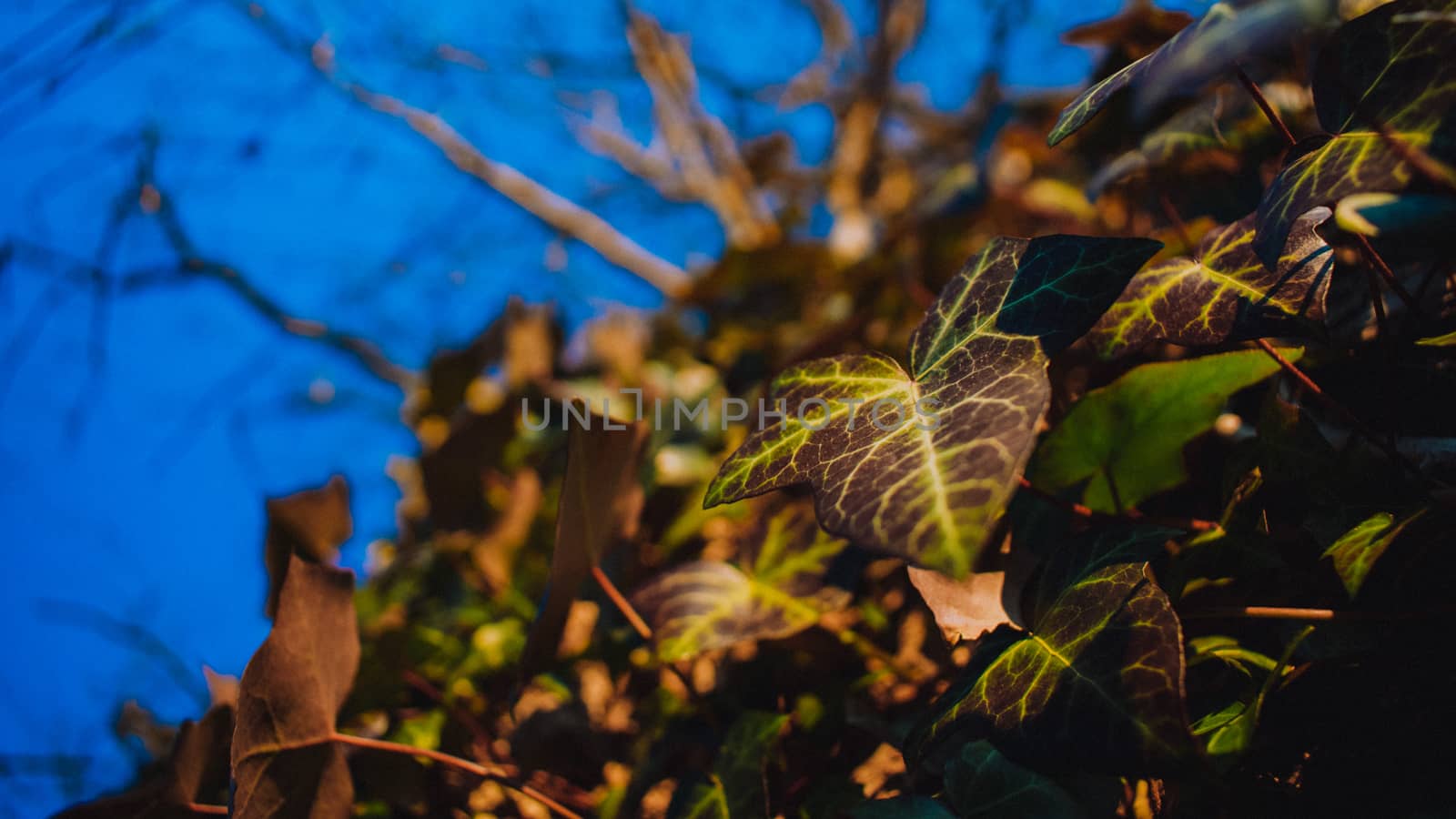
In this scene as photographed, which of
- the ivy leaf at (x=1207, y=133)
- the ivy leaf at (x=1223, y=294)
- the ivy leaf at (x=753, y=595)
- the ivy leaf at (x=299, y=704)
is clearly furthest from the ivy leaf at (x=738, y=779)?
the ivy leaf at (x=1207, y=133)

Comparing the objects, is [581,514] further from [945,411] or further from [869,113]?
[869,113]

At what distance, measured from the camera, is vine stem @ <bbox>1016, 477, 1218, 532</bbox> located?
1.42 ft

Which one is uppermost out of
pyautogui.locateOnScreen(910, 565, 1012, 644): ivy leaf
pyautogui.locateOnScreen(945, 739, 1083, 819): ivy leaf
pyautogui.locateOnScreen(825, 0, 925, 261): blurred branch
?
pyautogui.locateOnScreen(825, 0, 925, 261): blurred branch

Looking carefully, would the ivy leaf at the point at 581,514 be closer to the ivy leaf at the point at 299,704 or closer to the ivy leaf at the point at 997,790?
the ivy leaf at the point at 299,704

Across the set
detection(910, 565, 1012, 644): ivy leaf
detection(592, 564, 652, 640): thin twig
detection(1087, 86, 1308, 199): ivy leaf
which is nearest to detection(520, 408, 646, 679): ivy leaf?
detection(592, 564, 652, 640): thin twig

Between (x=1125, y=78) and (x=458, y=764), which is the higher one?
(x=1125, y=78)

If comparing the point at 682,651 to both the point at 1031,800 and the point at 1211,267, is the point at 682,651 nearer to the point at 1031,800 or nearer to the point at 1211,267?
the point at 1031,800

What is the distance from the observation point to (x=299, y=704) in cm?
49

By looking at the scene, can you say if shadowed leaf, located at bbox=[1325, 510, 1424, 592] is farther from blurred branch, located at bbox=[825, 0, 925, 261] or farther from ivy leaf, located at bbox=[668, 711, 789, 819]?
blurred branch, located at bbox=[825, 0, 925, 261]

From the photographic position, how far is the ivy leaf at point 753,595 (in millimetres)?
523

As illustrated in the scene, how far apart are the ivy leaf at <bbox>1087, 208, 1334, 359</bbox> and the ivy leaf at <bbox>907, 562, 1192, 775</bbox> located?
157 mm

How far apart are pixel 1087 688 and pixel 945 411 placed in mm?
143

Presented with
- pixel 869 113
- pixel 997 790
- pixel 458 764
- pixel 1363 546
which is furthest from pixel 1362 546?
pixel 869 113

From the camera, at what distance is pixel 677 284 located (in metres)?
2.09
